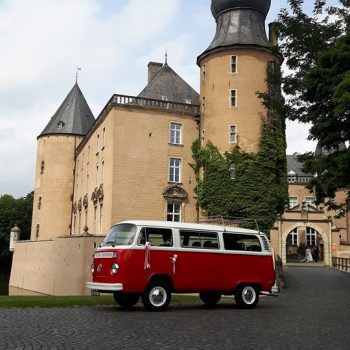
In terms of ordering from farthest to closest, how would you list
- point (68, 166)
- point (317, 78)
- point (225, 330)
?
point (68, 166), point (317, 78), point (225, 330)

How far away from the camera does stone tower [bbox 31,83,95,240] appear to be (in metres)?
56.2

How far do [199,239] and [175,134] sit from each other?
987 inches

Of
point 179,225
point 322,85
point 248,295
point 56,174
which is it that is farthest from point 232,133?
point 56,174

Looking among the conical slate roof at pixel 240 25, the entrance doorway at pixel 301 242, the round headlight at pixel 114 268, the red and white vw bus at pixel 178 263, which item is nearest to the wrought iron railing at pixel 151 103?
the conical slate roof at pixel 240 25

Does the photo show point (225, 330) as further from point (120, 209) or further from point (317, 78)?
point (120, 209)

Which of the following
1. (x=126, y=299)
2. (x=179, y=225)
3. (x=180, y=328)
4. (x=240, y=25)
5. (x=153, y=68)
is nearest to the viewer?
(x=180, y=328)

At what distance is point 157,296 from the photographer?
1330 cm

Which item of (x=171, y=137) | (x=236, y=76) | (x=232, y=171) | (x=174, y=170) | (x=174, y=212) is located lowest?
(x=174, y=212)

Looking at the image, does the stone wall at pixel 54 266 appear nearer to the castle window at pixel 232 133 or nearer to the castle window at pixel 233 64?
the castle window at pixel 232 133

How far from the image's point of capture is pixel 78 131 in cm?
5806

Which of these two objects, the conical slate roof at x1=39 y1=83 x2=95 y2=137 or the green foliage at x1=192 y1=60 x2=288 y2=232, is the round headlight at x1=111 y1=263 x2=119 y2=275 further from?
the conical slate roof at x1=39 y1=83 x2=95 y2=137

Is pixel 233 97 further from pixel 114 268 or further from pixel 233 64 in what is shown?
pixel 114 268

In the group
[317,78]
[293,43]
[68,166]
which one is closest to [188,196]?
[293,43]

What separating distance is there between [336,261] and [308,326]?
95.6 feet
